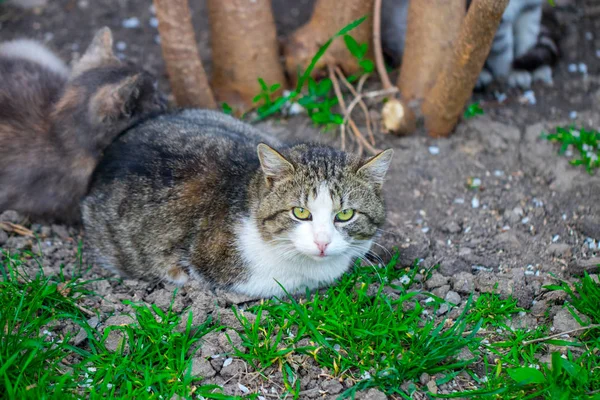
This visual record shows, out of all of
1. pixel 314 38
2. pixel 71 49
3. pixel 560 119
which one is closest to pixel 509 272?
pixel 560 119

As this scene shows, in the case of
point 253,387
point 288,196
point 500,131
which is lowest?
point 253,387

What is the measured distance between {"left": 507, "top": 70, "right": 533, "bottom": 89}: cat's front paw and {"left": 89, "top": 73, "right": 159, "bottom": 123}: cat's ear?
3.34m

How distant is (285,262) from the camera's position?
4.03 metres

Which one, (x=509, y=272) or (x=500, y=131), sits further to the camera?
(x=500, y=131)

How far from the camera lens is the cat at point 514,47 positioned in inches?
239

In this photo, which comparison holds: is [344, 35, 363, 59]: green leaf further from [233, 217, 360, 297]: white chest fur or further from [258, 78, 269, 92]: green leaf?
[233, 217, 360, 297]: white chest fur

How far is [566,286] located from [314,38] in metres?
3.09

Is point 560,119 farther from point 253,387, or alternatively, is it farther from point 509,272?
point 253,387

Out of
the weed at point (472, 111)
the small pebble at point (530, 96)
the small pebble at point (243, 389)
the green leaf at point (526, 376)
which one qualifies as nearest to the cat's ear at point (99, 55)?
the weed at point (472, 111)

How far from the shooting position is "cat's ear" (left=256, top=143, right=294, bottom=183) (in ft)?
12.3

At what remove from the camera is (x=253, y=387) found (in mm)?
3561

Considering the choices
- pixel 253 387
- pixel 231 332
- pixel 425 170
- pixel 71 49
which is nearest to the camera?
pixel 253 387

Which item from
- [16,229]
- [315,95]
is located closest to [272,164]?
[315,95]

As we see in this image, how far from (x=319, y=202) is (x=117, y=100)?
7.01 feet
